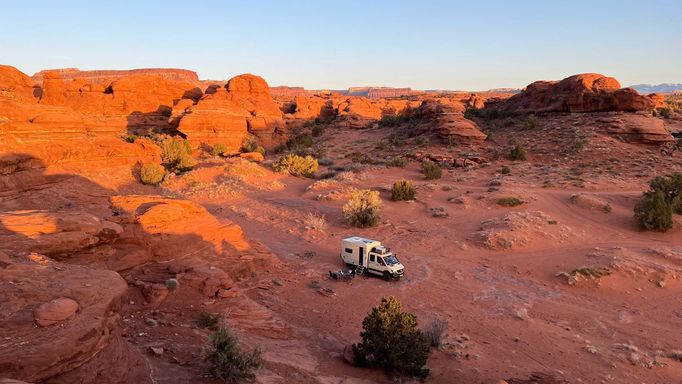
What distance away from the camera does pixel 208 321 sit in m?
8.37

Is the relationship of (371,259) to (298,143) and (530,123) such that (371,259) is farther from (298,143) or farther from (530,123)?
(530,123)

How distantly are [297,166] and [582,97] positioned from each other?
95.6ft

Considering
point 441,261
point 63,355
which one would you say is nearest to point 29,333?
point 63,355

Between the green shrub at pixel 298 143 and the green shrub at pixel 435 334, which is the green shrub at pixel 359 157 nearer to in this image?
the green shrub at pixel 298 143

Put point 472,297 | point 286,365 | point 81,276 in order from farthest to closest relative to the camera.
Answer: point 472,297 < point 286,365 < point 81,276

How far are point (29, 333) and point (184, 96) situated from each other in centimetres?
4601

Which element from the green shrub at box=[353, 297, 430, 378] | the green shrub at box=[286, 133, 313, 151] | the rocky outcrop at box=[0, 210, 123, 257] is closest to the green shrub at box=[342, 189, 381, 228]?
the green shrub at box=[353, 297, 430, 378]

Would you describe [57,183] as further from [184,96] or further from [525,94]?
[525,94]

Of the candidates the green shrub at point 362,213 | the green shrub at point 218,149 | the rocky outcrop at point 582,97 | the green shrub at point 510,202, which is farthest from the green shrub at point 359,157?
the rocky outcrop at point 582,97

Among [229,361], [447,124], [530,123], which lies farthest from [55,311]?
[530,123]

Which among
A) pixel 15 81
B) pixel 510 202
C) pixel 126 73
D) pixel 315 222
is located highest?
pixel 126 73

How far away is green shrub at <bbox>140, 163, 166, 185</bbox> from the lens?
22.9 metres

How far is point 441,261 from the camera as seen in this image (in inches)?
583

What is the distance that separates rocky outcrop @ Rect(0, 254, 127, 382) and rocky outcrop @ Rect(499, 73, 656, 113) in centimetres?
4386
